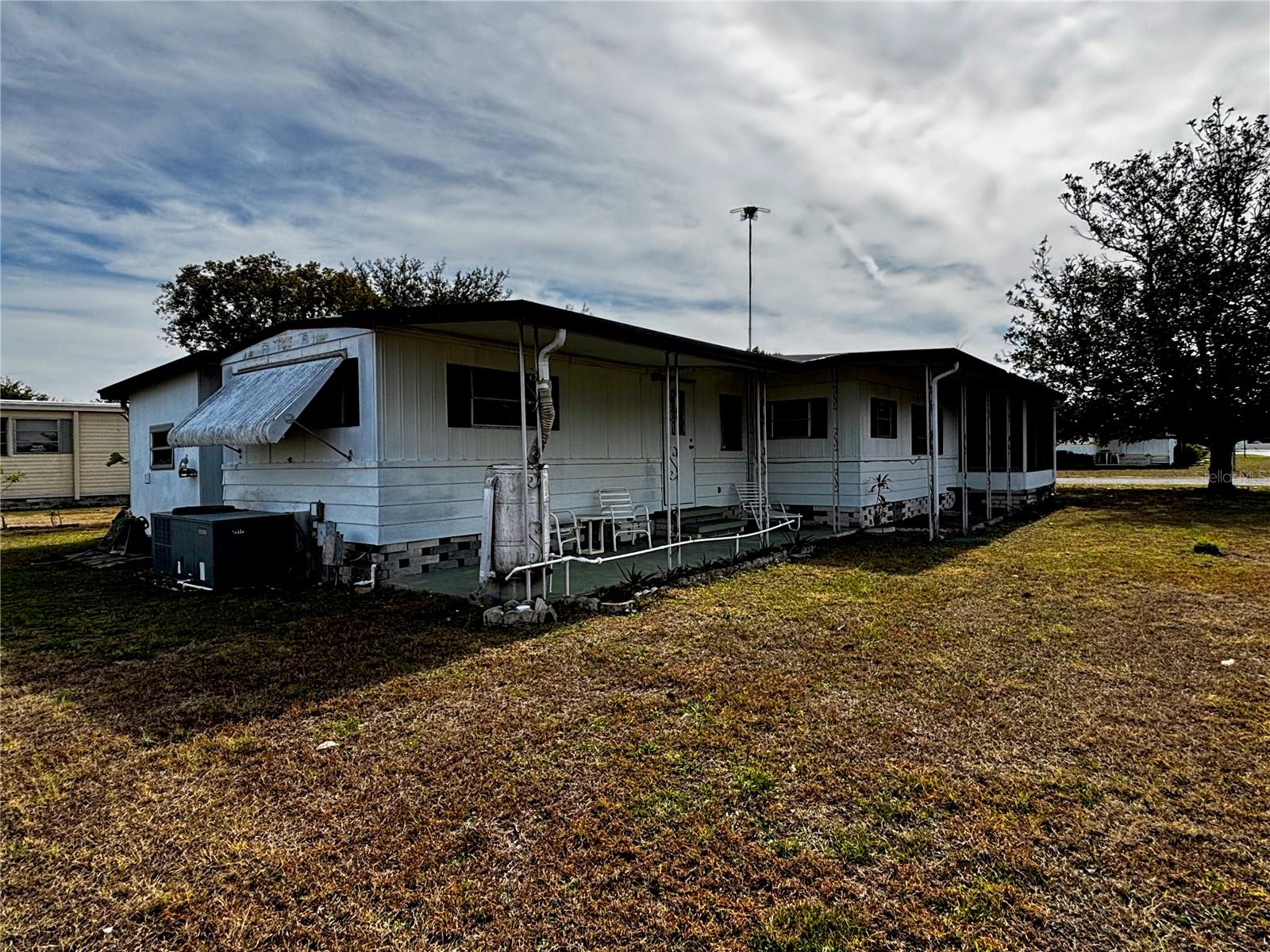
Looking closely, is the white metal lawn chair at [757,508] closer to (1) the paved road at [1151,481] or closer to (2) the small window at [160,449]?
(2) the small window at [160,449]

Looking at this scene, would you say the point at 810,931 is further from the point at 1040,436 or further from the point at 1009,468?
the point at 1040,436

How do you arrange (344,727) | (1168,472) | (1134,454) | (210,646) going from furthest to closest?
1. (1134,454)
2. (1168,472)
3. (210,646)
4. (344,727)

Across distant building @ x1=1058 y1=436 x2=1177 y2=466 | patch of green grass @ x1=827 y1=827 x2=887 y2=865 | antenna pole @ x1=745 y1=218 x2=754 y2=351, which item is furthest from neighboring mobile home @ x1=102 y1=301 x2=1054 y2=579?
distant building @ x1=1058 y1=436 x2=1177 y2=466

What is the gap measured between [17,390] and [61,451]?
1091 inches

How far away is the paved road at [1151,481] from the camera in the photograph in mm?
22859

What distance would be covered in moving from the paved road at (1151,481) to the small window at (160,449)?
25.6 meters

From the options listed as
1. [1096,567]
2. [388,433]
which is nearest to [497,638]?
[388,433]

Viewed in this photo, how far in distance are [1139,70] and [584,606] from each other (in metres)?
7.92

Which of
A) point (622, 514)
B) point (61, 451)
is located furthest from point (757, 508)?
point (61, 451)

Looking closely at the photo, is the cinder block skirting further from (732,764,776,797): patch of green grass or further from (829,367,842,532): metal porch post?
(829,367,842,532): metal porch post

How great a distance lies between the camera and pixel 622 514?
9969mm

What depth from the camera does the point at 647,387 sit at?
10.8 metres

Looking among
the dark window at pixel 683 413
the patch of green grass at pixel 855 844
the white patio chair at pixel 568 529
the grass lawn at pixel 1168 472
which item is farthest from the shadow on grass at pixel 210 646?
the grass lawn at pixel 1168 472

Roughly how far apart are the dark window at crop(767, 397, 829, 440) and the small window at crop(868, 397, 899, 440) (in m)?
0.84
